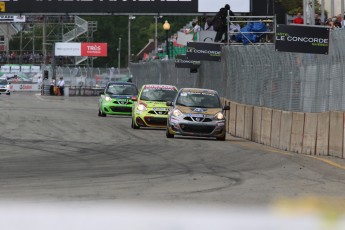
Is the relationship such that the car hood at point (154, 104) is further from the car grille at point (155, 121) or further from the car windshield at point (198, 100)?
the car windshield at point (198, 100)

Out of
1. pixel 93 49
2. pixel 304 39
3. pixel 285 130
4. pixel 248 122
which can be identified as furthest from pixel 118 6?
pixel 93 49

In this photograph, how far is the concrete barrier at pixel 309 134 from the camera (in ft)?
67.5

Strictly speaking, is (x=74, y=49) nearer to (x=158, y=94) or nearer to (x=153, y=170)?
(x=158, y=94)

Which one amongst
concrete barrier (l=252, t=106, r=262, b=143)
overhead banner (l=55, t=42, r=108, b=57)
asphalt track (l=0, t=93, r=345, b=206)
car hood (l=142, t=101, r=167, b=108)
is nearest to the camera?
asphalt track (l=0, t=93, r=345, b=206)

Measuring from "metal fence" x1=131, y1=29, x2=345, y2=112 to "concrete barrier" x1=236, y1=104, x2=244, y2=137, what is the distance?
32 cm

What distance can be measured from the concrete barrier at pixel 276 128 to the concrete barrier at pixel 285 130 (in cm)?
27

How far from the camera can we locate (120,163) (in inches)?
660

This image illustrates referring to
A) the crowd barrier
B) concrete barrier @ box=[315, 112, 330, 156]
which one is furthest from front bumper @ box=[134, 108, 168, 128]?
concrete barrier @ box=[315, 112, 330, 156]

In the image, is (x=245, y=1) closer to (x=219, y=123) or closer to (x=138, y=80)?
(x=219, y=123)

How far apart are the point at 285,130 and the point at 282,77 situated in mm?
2223

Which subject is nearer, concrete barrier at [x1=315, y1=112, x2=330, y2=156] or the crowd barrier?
the crowd barrier

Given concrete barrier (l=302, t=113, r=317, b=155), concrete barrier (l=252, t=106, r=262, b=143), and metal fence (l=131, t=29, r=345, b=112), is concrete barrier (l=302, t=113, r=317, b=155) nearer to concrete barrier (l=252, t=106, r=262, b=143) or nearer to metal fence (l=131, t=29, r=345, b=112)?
metal fence (l=131, t=29, r=345, b=112)

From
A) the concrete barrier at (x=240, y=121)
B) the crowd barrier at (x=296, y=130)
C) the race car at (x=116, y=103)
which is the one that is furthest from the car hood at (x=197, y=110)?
the race car at (x=116, y=103)

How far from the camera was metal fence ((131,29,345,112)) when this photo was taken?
20.0m
